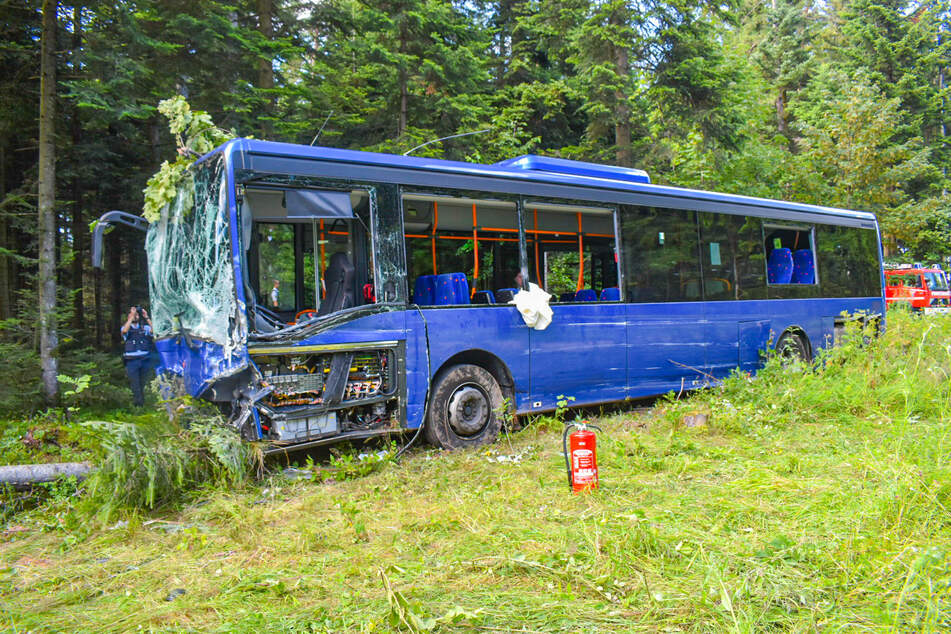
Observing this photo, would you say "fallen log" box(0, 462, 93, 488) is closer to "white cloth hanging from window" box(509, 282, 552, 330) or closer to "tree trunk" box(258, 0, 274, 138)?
"white cloth hanging from window" box(509, 282, 552, 330)

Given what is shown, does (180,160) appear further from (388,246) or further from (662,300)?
(662,300)

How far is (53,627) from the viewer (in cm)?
319

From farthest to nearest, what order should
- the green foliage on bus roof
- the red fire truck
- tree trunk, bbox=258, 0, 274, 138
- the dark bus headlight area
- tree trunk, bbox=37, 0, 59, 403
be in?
the red fire truck, tree trunk, bbox=258, 0, 274, 138, tree trunk, bbox=37, 0, 59, 403, the green foliage on bus roof, the dark bus headlight area

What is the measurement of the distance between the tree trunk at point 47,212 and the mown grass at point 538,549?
19.2ft

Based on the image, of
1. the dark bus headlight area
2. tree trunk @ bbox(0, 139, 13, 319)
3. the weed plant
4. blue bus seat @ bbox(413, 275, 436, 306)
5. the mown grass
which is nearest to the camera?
the mown grass

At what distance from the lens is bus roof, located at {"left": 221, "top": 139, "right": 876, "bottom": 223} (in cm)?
605

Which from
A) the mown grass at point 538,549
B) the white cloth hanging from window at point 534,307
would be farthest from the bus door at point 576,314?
the mown grass at point 538,549

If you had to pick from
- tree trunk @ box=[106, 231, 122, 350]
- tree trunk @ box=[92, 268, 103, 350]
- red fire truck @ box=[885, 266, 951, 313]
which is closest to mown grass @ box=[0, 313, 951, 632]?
tree trunk @ box=[106, 231, 122, 350]

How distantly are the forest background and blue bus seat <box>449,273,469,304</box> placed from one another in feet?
10.0

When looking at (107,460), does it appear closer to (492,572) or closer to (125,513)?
(125,513)

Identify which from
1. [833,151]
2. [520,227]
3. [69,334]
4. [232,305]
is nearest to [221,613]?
[232,305]

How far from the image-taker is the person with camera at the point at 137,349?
10.6 metres

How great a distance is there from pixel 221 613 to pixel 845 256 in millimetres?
12331

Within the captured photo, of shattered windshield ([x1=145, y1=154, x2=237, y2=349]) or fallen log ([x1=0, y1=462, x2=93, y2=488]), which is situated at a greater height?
shattered windshield ([x1=145, y1=154, x2=237, y2=349])
